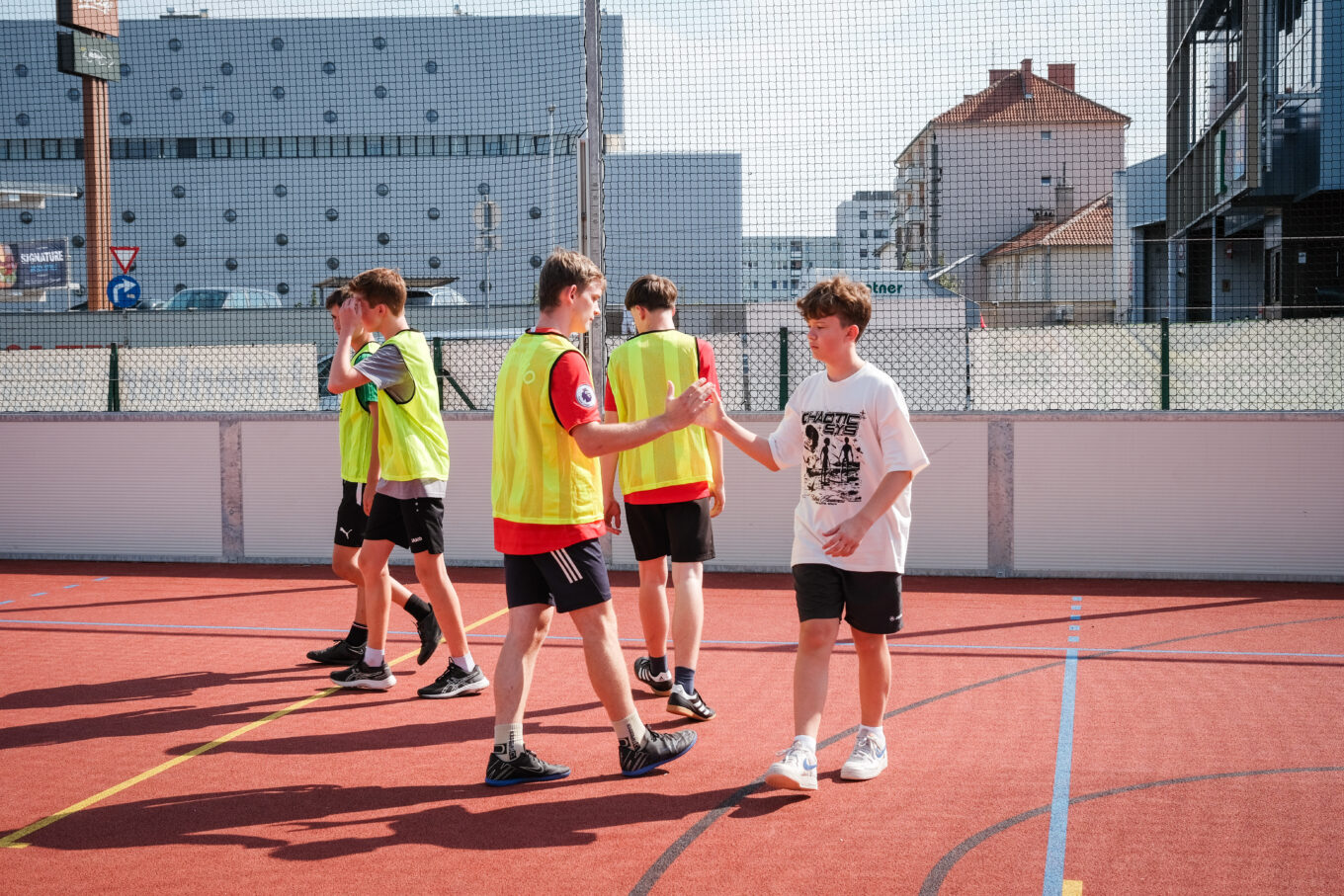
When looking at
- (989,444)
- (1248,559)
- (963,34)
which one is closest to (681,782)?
(989,444)

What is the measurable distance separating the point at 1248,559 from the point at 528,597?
6685 millimetres

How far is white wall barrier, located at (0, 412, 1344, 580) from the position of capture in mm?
8859

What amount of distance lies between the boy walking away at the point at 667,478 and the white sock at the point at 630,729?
83cm

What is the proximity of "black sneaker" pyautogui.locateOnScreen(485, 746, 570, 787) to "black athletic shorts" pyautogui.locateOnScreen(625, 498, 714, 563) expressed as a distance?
1.20 m

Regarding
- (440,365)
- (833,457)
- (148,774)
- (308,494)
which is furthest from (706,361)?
(308,494)

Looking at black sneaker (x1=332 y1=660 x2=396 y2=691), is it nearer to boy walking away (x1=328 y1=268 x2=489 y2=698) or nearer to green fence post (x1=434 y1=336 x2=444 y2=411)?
boy walking away (x1=328 y1=268 x2=489 y2=698)

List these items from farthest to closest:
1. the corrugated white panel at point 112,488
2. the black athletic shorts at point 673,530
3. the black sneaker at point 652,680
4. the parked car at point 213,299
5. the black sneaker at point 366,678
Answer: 1. the parked car at point 213,299
2. the corrugated white panel at point 112,488
3. the black sneaker at point 366,678
4. the black sneaker at point 652,680
5. the black athletic shorts at point 673,530

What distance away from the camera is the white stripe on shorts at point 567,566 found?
4.13 meters

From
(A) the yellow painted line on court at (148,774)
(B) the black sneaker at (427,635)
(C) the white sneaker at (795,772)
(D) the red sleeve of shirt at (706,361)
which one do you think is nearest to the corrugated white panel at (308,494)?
(B) the black sneaker at (427,635)

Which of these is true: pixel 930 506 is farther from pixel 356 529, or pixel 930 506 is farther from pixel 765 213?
pixel 356 529

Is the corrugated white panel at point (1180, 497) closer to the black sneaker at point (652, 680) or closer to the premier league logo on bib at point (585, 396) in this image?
the black sneaker at point (652, 680)

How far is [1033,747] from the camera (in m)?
4.68

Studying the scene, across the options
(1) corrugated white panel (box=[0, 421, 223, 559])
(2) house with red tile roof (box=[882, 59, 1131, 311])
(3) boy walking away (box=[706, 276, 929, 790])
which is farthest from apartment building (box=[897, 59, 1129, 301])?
(1) corrugated white panel (box=[0, 421, 223, 559])

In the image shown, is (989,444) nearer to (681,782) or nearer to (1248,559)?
(1248,559)
